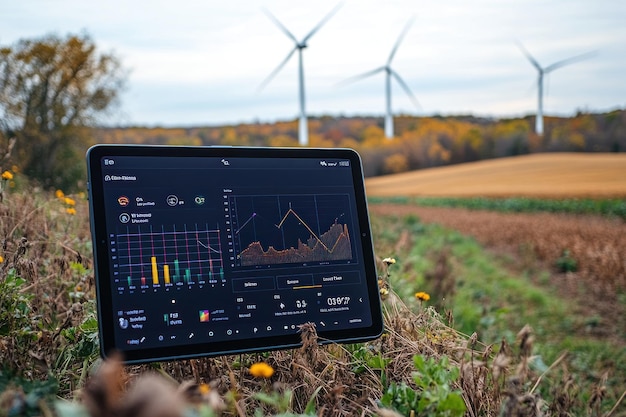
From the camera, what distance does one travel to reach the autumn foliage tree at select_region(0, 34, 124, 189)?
2966 centimetres

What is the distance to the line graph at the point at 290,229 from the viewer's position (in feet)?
8.14

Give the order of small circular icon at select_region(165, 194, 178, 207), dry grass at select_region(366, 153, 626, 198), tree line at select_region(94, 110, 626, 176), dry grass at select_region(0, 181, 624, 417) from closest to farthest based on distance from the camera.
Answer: dry grass at select_region(0, 181, 624, 417) < small circular icon at select_region(165, 194, 178, 207) < dry grass at select_region(366, 153, 626, 198) < tree line at select_region(94, 110, 626, 176)

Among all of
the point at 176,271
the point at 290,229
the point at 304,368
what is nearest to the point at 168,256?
the point at 176,271

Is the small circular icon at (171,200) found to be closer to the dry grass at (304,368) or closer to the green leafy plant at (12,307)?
the dry grass at (304,368)

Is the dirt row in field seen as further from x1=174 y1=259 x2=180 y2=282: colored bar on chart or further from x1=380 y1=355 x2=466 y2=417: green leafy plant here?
x1=174 y1=259 x2=180 y2=282: colored bar on chart

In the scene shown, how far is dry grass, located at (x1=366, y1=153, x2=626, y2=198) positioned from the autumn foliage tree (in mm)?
19597

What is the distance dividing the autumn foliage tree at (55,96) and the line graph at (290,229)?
25116 mm

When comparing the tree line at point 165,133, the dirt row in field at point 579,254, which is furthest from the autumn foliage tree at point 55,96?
the dirt row in field at point 579,254

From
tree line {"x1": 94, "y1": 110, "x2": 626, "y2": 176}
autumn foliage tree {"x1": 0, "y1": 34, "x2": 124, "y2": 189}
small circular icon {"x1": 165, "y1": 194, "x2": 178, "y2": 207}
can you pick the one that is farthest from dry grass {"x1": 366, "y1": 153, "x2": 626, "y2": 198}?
small circular icon {"x1": 165, "y1": 194, "x2": 178, "y2": 207}

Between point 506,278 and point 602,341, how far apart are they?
4.44 meters

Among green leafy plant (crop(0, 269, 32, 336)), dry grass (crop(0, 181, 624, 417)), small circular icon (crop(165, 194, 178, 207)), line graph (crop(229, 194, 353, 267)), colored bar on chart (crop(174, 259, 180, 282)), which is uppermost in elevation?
small circular icon (crop(165, 194, 178, 207))

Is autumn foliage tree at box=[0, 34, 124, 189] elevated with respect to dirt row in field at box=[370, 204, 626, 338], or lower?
elevated

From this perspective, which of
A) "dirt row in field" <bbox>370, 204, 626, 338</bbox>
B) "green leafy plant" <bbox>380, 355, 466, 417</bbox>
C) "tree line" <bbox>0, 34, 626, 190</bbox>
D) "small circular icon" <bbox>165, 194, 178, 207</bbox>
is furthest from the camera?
"tree line" <bbox>0, 34, 626, 190</bbox>

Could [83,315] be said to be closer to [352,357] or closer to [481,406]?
[352,357]
